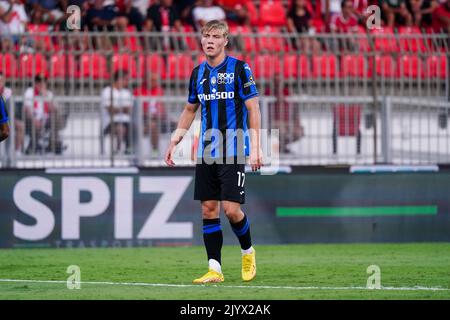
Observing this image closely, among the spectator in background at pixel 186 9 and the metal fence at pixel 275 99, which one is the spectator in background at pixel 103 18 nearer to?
the spectator in background at pixel 186 9

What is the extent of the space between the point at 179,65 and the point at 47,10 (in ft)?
18.0

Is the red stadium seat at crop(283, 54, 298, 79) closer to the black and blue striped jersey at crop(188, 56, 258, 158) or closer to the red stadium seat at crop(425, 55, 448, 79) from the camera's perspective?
the red stadium seat at crop(425, 55, 448, 79)

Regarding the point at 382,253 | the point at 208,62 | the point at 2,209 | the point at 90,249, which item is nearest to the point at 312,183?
the point at 382,253

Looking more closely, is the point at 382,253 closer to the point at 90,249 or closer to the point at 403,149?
the point at 403,149

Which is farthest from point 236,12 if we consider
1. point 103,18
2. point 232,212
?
point 232,212

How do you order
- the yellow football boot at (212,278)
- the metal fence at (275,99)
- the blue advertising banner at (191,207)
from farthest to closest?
the metal fence at (275,99) < the blue advertising banner at (191,207) < the yellow football boot at (212,278)

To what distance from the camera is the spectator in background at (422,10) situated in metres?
21.5

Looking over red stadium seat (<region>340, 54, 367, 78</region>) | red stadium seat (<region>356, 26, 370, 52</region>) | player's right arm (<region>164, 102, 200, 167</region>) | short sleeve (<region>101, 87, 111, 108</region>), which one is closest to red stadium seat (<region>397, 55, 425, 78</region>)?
red stadium seat (<region>340, 54, 367, 78</region>)

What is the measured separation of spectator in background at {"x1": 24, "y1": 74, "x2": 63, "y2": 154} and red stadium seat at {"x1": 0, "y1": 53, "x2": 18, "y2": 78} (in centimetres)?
34

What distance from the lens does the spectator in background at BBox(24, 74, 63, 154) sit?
14547mm

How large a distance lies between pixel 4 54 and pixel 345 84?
4752 millimetres

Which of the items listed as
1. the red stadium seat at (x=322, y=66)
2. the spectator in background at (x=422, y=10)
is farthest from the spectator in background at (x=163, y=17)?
the red stadium seat at (x=322, y=66)

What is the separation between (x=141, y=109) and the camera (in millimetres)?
14812

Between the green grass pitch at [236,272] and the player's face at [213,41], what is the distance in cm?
212
